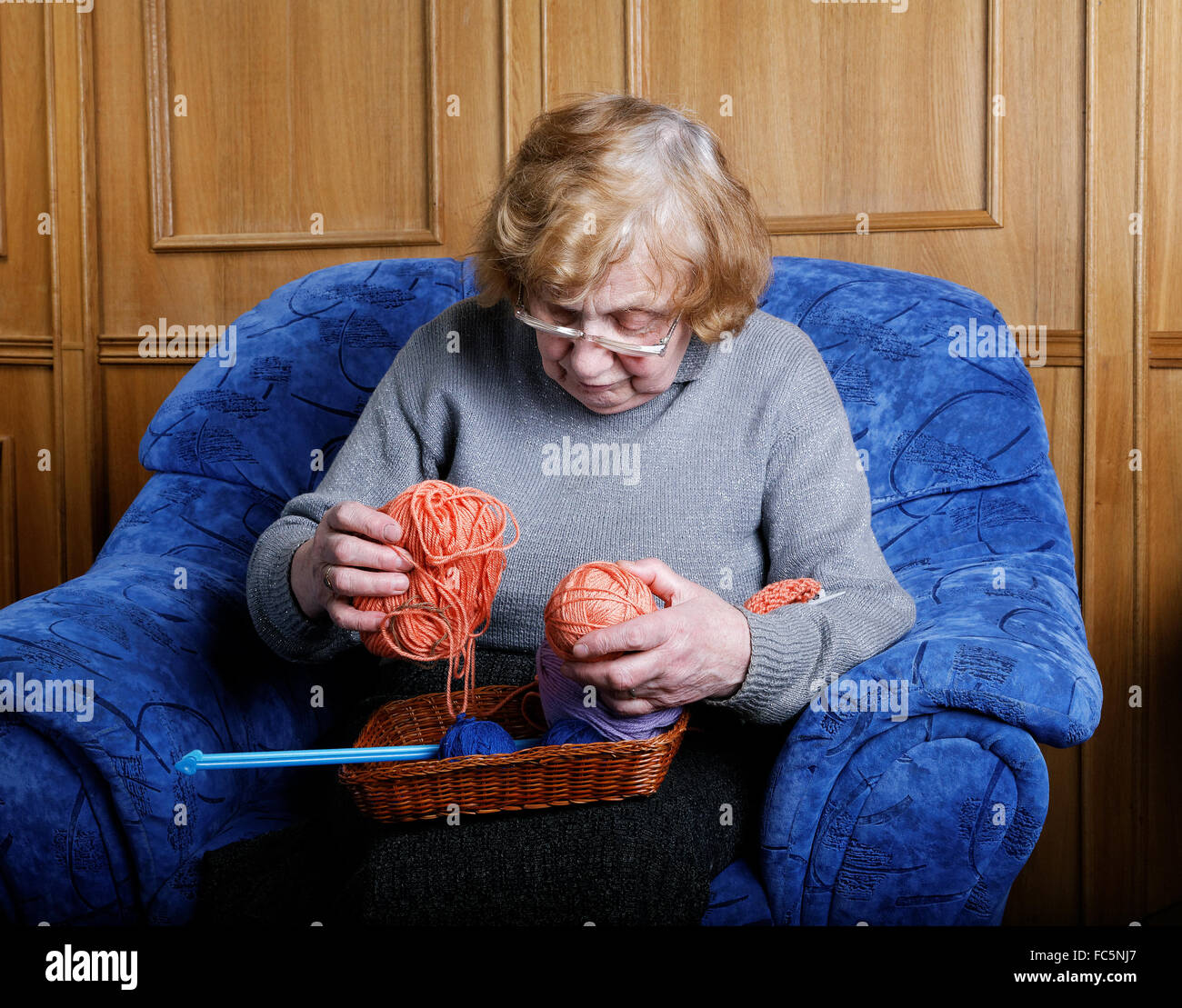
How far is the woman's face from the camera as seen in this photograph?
1.08m

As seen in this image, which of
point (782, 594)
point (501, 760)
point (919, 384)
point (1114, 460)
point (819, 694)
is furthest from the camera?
point (1114, 460)

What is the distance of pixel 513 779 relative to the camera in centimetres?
88

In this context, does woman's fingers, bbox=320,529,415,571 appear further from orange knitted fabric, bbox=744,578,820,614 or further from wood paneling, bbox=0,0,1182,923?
wood paneling, bbox=0,0,1182,923

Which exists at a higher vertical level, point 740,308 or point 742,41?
point 742,41

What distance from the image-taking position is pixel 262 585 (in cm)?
112

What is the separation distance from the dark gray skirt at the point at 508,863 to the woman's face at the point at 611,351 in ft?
1.32

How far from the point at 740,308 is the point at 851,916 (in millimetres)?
646

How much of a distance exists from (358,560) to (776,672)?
395mm

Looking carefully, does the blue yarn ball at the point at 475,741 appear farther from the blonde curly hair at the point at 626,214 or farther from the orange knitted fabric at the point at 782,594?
the blonde curly hair at the point at 626,214
